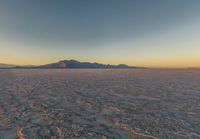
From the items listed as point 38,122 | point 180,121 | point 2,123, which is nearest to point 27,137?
point 38,122

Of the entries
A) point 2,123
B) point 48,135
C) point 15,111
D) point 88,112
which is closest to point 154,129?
point 88,112

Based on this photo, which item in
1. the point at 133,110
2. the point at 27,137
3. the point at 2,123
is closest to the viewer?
the point at 27,137

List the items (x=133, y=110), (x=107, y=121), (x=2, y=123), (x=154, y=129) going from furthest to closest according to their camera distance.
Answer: (x=133, y=110) < (x=107, y=121) < (x=2, y=123) < (x=154, y=129)

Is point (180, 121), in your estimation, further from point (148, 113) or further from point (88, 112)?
point (88, 112)

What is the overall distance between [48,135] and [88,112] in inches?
73.6

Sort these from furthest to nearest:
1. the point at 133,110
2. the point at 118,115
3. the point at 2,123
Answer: the point at 133,110 < the point at 118,115 < the point at 2,123

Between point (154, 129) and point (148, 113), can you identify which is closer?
point (154, 129)

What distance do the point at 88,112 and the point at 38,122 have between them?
161 centimetres

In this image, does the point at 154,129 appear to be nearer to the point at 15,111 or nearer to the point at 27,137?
the point at 27,137

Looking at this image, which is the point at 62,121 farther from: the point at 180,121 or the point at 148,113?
the point at 180,121

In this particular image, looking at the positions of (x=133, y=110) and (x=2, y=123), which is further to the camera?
(x=133, y=110)

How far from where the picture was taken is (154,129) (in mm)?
3842

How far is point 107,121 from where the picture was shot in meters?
4.43

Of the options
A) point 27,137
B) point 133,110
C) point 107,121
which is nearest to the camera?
point 27,137
